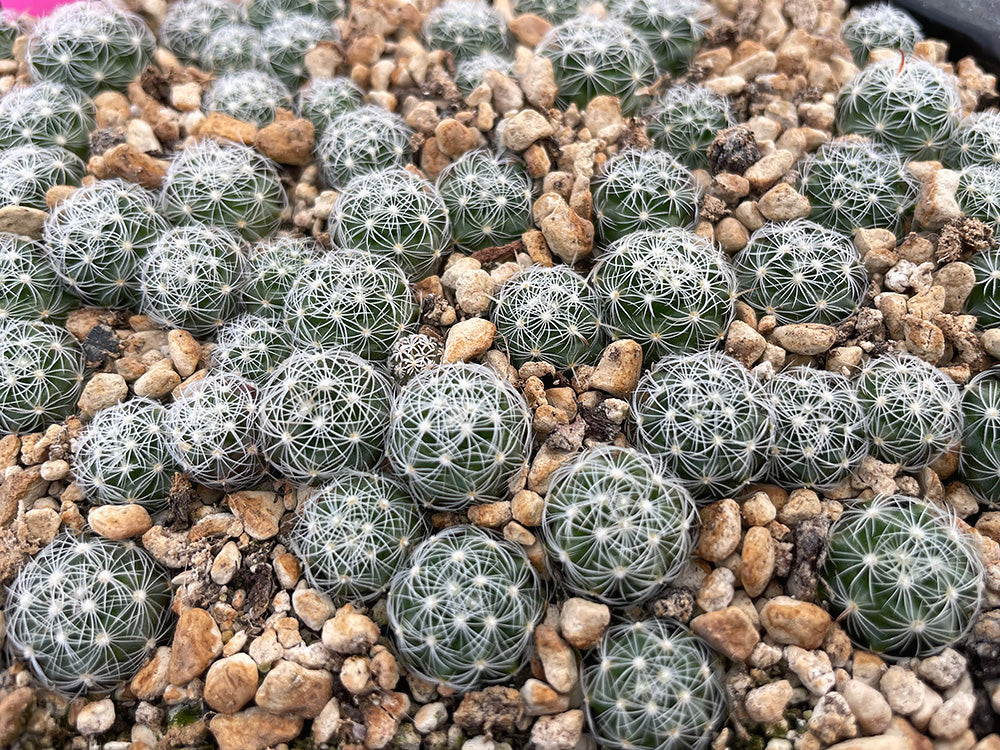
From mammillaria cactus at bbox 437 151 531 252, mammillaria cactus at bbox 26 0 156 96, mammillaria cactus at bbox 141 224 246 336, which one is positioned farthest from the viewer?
mammillaria cactus at bbox 26 0 156 96

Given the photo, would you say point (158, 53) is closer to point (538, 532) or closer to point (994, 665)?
point (538, 532)

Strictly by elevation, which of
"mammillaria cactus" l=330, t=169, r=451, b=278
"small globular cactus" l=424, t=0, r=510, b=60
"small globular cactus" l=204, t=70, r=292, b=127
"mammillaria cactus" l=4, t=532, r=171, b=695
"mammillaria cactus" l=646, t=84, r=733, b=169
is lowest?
"mammillaria cactus" l=4, t=532, r=171, b=695

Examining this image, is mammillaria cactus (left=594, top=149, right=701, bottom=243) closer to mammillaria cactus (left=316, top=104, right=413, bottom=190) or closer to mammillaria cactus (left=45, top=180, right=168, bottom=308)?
mammillaria cactus (left=316, top=104, right=413, bottom=190)

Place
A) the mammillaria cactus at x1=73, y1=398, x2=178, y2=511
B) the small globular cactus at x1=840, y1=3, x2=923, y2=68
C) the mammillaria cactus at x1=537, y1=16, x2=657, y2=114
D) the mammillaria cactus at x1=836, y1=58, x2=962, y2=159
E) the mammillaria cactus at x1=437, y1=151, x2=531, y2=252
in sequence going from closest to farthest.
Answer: the mammillaria cactus at x1=73, y1=398, x2=178, y2=511, the mammillaria cactus at x1=437, y1=151, x2=531, y2=252, the mammillaria cactus at x1=836, y1=58, x2=962, y2=159, the mammillaria cactus at x1=537, y1=16, x2=657, y2=114, the small globular cactus at x1=840, y1=3, x2=923, y2=68

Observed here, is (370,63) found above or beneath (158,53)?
above

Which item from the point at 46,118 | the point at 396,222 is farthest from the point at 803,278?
the point at 46,118

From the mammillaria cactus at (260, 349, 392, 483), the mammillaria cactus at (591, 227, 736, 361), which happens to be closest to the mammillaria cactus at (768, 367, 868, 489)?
the mammillaria cactus at (591, 227, 736, 361)

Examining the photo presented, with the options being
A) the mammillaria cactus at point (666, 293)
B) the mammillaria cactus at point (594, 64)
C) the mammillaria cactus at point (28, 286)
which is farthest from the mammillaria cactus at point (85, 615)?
the mammillaria cactus at point (594, 64)

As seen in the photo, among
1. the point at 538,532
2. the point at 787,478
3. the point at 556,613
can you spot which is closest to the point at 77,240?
the point at 538,532
